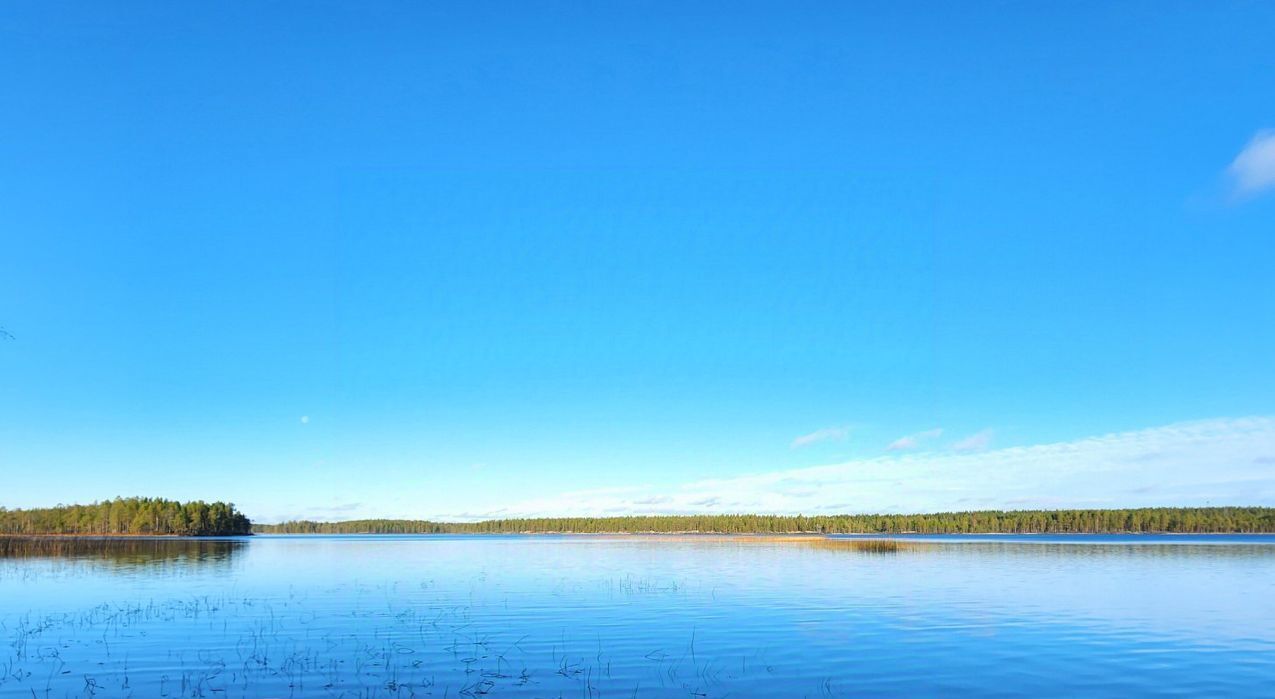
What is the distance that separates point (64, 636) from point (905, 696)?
3104 cm

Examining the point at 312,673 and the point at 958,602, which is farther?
the point at 958,602

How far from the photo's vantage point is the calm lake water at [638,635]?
82.5 ft

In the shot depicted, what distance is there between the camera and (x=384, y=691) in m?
23.7

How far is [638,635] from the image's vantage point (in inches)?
1363

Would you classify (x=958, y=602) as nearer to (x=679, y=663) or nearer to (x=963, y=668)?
(x=963, y=668)

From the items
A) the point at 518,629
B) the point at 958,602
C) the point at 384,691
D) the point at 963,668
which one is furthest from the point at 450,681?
the point at 958,602

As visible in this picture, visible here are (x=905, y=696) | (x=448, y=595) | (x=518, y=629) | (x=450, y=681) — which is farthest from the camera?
(x=448, y=595)

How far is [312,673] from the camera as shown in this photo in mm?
26219

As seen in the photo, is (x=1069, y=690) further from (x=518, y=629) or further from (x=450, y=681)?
(x=518, y=629)

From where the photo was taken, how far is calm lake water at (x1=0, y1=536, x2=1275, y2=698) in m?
25.2

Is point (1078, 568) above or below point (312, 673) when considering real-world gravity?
below

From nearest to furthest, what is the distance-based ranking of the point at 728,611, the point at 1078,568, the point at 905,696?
the point at 905,696 → the point at 728,611 → the point at 1078,568

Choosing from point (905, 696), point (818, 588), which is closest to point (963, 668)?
point (905, 696)

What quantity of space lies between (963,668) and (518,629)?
17.9 m
